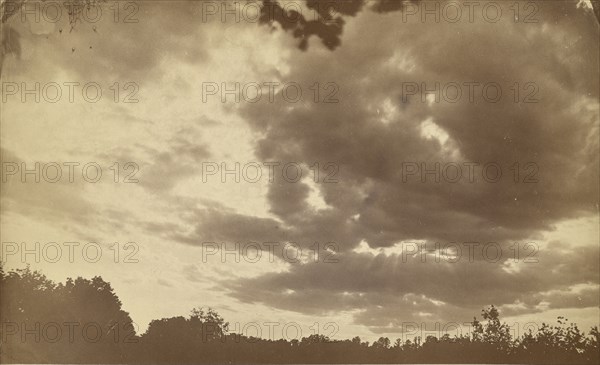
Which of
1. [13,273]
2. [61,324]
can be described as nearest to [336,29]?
[13,273]

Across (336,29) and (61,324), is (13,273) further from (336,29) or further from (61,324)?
(336,29)

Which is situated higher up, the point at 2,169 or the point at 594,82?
the point at 594,82

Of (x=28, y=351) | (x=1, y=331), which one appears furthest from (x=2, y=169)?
(x=28, y=351)

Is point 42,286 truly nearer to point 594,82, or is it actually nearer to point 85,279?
point 85,279

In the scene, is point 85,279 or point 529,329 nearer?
point 85,279

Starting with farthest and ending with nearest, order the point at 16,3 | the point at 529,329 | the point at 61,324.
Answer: the point at 529,329 → the point at 61,324 → the point at 16,3

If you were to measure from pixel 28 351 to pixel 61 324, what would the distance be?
676 mm

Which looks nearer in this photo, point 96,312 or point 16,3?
point 16,3

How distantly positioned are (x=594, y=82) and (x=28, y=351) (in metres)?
11.7

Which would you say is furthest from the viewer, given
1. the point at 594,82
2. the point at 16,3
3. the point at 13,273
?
the point at 594,82

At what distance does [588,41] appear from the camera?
7242 mm

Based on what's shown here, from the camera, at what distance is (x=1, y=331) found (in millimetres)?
7199

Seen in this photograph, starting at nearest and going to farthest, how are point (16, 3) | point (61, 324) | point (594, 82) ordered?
point (16, 3), point (594, 82), point (61, 324)

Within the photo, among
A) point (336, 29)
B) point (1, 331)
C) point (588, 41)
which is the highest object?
point (336, 29)
